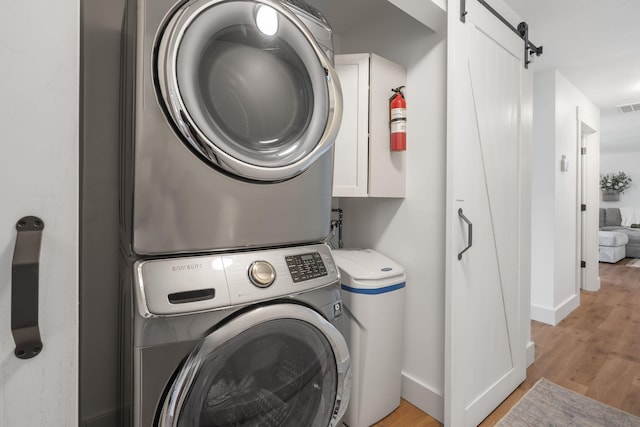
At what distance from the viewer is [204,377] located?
2.77ft

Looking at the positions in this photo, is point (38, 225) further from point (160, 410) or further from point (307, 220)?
point (307, 220)

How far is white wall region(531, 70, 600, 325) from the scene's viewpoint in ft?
9.88

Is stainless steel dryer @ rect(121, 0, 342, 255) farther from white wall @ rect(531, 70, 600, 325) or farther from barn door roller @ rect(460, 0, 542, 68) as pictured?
white wall @ rect(531, 70, 600, 325)

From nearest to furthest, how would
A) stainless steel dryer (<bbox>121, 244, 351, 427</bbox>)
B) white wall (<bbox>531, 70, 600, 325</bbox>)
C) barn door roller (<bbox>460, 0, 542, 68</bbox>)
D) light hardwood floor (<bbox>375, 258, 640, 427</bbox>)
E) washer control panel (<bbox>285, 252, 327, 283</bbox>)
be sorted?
stainless steel dryer (<bbox>121, 244, 351, 427</bbox>) → washer control panel (<bbox>285, 252, 327, 283</bbox>) → barn door roller (<bbox>460, 0, 542, 68</bbox>) → light hardwood floor (<bbox>375, 258, 640, 427</bbox>) → white wall (<bbox>531, 70, 600, 325</bbox>)

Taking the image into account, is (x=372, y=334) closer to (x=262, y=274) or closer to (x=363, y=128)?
(x=262, y=274)

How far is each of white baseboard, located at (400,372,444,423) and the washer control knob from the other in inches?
51.8

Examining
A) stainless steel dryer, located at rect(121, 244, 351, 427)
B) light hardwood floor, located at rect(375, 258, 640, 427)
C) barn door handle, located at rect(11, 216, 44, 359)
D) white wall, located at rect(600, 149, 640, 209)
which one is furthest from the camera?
white wall, located at rect(600, 149, 640, 209)

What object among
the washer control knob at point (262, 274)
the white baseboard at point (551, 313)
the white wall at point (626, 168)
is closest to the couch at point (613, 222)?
the white wall at point (626, 168)

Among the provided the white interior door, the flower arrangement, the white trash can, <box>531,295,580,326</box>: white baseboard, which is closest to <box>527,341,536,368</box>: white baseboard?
the white interior door

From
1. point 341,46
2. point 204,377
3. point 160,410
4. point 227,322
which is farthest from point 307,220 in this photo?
point 341,46

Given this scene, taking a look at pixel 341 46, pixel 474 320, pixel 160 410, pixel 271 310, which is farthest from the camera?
pixel 341 46

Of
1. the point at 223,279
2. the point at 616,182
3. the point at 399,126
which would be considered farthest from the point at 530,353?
the point at 616,182

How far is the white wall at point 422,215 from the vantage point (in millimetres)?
1678

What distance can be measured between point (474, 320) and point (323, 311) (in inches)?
38.9
